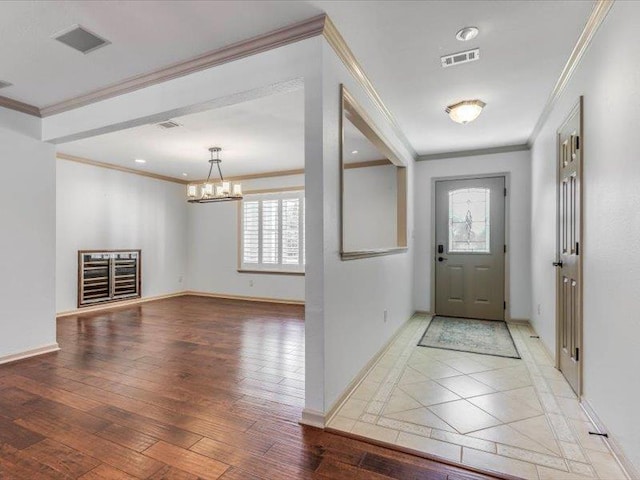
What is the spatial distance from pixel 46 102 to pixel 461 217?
5.57 meters

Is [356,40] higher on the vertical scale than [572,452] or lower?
higher

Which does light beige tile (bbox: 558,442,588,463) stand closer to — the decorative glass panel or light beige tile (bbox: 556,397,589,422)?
light beige tile (bbox: 556,397,589,422)

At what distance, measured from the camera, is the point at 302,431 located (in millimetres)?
2139

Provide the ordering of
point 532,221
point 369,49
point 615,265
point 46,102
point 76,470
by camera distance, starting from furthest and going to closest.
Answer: point 532,221, point 46,102, point 369,49, point 615,265, point 76,470

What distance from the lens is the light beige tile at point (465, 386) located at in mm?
2688

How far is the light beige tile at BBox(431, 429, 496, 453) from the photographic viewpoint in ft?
6.43

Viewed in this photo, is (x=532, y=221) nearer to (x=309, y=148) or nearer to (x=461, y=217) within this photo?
(x=461, y=217)

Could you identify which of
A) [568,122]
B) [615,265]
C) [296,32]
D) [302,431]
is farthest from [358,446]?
[568,122]

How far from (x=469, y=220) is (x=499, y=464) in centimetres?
412

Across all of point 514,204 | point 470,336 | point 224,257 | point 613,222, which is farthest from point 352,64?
point 224,257

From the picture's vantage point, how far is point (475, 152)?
17.3ft

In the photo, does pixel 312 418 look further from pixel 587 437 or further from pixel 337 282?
pixel 587 437

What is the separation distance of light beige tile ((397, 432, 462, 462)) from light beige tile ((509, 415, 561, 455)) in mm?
512

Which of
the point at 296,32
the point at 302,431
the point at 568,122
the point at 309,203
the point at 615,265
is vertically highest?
the point at 296,32
